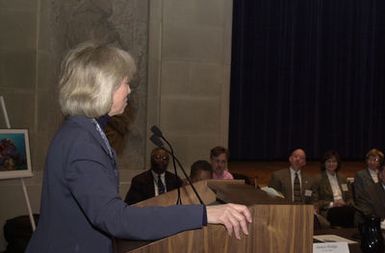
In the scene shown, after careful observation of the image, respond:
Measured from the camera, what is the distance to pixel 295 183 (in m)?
6.59

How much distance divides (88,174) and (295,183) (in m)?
5.41

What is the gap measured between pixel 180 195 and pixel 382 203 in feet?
14.4

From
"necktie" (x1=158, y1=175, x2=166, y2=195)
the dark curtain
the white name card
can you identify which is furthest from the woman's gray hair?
the dark curtain

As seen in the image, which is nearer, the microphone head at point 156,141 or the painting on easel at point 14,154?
the microphone head at point 156,141

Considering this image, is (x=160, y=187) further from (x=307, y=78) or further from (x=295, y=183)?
(x=307, y=78)

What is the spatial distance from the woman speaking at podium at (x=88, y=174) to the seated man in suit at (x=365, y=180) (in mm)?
4385

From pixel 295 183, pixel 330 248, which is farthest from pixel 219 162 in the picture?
pixel 330 248

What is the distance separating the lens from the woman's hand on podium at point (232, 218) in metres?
1.36

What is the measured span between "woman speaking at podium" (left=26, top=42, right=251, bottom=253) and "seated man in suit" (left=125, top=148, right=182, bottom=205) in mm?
3815

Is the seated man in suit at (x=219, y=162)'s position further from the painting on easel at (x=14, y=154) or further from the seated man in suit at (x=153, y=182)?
the painting on easel at (x=14, y=154)

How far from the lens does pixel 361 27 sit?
1226 cm

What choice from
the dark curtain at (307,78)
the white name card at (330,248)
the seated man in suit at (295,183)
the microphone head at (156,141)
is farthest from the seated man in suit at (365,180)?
the dark curtain at (307,78)

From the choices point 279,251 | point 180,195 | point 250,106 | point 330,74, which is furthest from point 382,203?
point 330,74

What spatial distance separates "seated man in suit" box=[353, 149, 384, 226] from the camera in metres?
5.99
